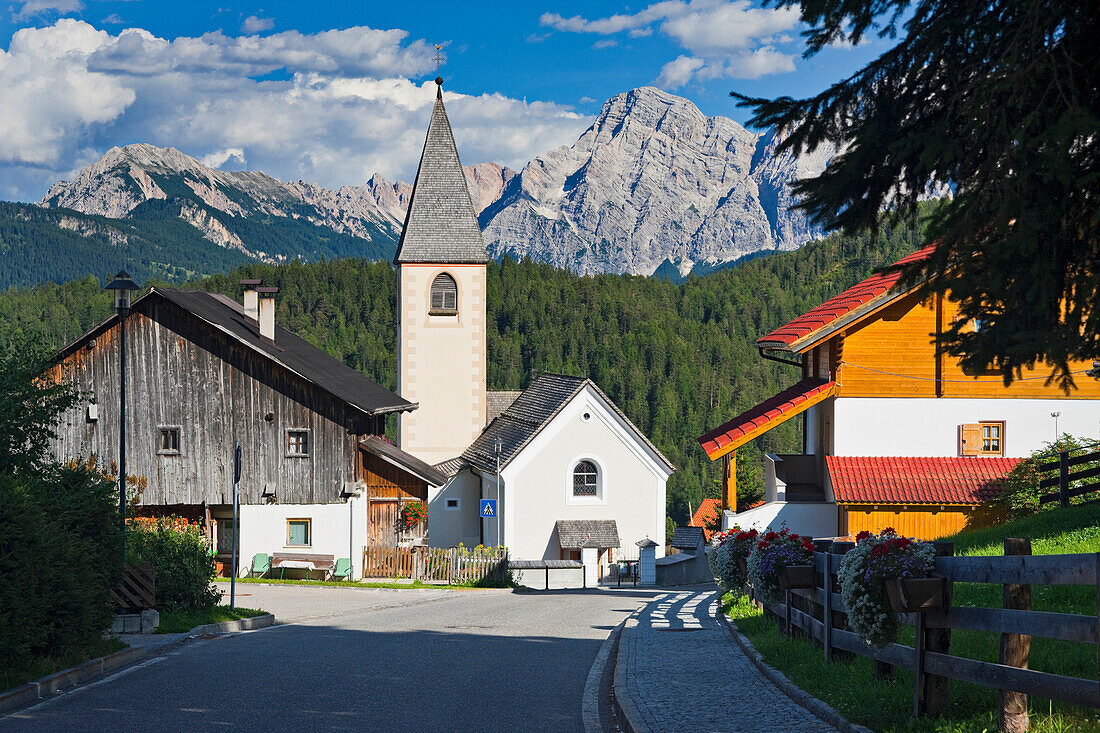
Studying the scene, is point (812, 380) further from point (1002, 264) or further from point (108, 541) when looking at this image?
point (1002, 264)

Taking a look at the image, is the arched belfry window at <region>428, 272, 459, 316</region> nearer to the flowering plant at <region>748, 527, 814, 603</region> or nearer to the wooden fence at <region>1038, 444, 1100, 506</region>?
the wooden fence at <region>1038, 444, 1100, 506</region>

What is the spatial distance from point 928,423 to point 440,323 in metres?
22.2

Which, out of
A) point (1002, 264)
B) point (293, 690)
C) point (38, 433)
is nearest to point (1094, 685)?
point (1002, 264)

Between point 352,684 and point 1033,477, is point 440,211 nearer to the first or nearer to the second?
point 1033,477

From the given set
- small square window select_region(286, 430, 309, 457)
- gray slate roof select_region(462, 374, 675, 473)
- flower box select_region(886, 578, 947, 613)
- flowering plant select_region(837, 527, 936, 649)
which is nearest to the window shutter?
gray slate roof select_region(462, 374, 675, 473)

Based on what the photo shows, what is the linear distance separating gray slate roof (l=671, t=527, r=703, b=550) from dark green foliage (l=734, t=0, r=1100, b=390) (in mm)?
34143

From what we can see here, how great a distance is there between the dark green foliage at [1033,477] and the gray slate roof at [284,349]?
723 inches

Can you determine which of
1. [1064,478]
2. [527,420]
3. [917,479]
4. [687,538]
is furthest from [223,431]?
[1064,478]

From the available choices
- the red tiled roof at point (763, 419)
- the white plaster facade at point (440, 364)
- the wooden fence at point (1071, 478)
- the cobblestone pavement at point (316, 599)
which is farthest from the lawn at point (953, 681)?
the white plaster facade at point (440, 364)

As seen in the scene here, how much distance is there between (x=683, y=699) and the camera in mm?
9492

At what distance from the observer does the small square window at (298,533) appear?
33.9 metres

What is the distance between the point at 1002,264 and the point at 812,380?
2296 centimetres

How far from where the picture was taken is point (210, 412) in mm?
34156

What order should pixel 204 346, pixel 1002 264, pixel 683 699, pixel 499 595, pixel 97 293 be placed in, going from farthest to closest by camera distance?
pixel 97 293
pixel 204 346
pixel 499 595
pixel 683 699
pixel 1002 264
